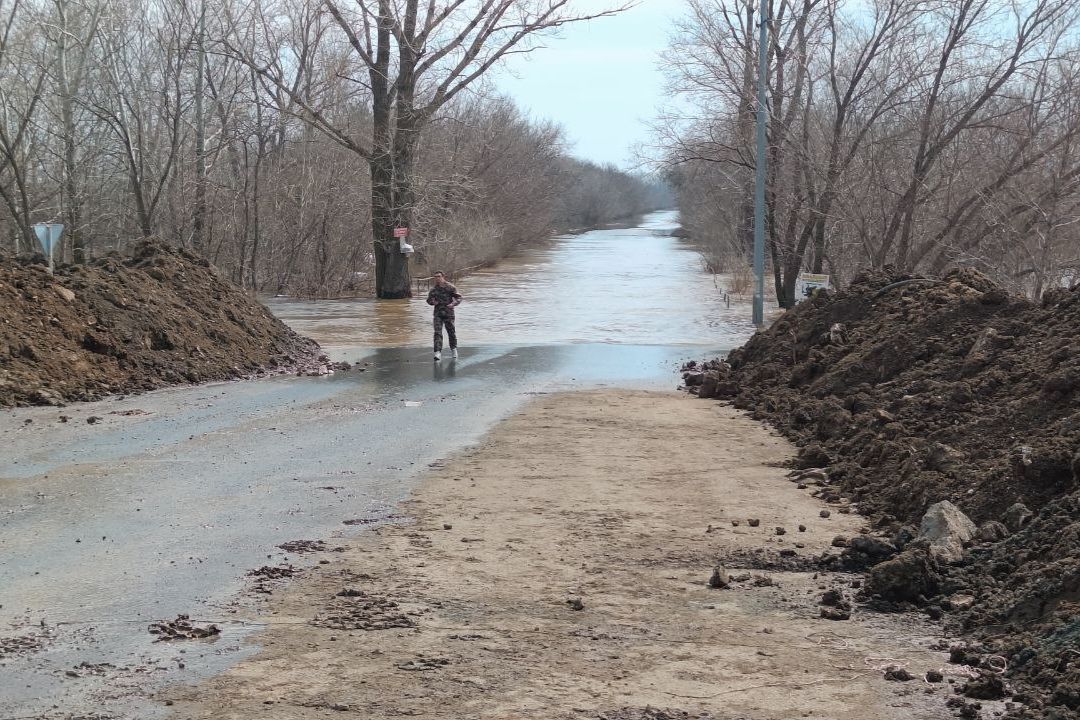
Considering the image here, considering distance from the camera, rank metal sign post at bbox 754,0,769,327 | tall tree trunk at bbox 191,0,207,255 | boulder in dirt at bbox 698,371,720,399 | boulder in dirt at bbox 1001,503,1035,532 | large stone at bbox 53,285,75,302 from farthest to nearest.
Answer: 1. tall tree trunk at bbox 191,0,207,255
2. metal sign post at bbox 754,0,769,327
3. large stone at bbox 53,285,75,302
4. boulder in dirt at bbox 698,371,720,399
5. boulder in dirt at bbox 1001,503,1035,532

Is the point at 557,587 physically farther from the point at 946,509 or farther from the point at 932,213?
the point at 932,213

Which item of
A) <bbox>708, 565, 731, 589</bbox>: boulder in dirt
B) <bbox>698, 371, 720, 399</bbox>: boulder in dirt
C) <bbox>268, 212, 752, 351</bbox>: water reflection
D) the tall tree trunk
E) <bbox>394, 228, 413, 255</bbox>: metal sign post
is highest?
the tall tree trunk

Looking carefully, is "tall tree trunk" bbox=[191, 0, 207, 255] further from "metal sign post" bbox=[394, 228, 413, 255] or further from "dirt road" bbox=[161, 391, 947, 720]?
"dirt road" bbox=[161, 391, 947, 720]

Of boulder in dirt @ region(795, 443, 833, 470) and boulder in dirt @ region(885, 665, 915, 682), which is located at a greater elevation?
boulder in dirt @ region(795, 443, 833, 470)

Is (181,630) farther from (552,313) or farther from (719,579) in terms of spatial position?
(552,313)

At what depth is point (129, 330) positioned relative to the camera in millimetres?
16547

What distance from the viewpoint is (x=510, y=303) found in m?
36.8

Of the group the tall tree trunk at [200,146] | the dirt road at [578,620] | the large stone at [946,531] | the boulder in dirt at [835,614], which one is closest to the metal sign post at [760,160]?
the dirt road at [578,620]

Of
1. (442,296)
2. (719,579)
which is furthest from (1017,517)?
(442,296)

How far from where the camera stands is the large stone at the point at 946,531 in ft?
22.6

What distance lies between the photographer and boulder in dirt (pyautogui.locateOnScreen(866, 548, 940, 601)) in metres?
6.44

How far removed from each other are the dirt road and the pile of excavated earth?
37 centimetres

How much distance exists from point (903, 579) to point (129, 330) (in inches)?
511

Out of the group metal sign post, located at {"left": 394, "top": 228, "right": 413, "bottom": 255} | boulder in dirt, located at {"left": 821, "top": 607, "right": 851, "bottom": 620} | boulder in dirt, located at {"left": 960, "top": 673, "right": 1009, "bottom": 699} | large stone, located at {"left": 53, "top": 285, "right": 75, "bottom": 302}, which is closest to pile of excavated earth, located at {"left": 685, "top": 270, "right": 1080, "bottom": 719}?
boulder in dirt, located at {"left": 960, "top": 673, "right": 1009, "bottom": 699}
